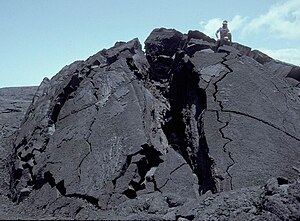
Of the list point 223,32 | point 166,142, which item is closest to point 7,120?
point 166,142

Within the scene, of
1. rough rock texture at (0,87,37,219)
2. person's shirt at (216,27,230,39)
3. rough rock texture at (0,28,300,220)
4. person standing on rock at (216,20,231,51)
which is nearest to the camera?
rough rock texture at (0,28,300,220)

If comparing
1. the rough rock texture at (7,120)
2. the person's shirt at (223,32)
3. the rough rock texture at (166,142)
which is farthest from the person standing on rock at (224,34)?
the rough rock texture at (7,120)

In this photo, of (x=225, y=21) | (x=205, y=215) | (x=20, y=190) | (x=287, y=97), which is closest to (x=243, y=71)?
(x=287, y=97)

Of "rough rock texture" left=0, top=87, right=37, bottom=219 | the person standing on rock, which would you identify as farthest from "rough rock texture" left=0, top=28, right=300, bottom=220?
the person standing on rock

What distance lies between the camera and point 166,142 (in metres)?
5.18

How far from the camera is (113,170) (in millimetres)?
4297

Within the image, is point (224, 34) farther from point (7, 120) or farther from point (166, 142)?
point (7, 120)

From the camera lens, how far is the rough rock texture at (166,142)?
3529 mm

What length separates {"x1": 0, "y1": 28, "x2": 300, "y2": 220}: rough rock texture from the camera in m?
3.53

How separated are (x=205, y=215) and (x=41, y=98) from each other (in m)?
4.75

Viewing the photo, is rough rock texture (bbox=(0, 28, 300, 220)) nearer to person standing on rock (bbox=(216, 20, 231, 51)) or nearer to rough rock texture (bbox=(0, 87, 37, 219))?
rough rock texture (bbox=(0, 87, 37, 219))

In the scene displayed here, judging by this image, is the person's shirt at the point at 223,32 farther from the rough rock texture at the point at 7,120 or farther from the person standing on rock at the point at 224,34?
the rough rock texture at the point at 7,120

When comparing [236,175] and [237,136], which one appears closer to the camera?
[236,175]

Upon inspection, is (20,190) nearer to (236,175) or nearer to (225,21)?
(236,175)
